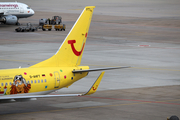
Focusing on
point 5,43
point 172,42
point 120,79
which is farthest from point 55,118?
point 172,42

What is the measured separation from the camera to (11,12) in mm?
99938

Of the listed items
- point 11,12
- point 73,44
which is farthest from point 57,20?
point 73,44

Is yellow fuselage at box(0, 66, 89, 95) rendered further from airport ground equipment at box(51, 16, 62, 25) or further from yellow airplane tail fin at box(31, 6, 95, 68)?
airport ground equipment at box(51, 16, 62, 25)

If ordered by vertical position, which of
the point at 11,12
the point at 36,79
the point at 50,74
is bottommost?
the point at 11,12

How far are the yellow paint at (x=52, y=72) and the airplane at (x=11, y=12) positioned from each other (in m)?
70.9

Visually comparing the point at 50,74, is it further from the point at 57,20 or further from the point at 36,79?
the point at 57,20

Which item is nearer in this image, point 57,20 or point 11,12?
point 11,12

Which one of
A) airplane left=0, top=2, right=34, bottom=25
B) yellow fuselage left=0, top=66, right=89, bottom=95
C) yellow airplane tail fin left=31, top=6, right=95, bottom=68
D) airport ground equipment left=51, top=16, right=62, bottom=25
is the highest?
yellow airplane tail fin left=31, top=6, right=95, bottom=68

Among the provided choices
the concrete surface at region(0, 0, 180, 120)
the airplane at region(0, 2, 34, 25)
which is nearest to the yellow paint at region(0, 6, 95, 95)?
the concrete surface at region(0, 0, 180, 120)

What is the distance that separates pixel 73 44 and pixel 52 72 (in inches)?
116

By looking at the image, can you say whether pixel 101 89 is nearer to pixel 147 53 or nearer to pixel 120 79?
pixel 120 79

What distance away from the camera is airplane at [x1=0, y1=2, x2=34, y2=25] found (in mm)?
96500

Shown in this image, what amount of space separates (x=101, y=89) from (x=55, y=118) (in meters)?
10.5

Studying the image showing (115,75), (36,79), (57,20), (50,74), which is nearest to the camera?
(36,79)
